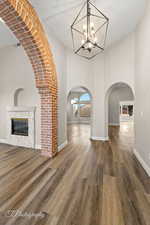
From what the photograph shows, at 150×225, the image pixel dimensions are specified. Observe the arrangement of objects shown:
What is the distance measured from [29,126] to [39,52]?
254 cm

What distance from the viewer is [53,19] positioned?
2.78m

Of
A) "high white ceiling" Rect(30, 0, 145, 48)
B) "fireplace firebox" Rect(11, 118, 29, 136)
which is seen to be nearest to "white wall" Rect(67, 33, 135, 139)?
"high white ceiling" Rect(30, 0, 145, 48)

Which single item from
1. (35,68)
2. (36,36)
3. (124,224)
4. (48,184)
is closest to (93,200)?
(124,224)

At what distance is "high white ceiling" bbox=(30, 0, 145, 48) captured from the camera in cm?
232

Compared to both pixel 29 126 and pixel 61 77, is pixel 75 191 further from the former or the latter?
pixel 61 77

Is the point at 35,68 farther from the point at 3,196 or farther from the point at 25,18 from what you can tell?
the point at 3,196

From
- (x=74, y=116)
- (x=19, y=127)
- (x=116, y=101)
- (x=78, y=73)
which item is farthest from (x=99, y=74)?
(x=74, y=116)

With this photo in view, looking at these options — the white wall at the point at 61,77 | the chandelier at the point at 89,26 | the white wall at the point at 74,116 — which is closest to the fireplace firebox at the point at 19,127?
the white wall at the point at 61,77

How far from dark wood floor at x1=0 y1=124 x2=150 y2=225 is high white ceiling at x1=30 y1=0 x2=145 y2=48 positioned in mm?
3764

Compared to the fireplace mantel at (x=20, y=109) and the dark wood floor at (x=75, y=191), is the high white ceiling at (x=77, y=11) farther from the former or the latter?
the dark wood floor at (x=75, y=191)

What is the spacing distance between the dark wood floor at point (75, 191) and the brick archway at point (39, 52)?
0.76 meters

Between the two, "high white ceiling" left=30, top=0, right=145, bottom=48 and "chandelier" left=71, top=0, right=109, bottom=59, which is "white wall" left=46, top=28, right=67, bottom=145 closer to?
Result: "high white ceiling" left=30, top=0, right=145, bottom=48

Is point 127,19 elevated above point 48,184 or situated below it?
above

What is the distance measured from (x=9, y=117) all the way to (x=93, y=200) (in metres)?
4.20
